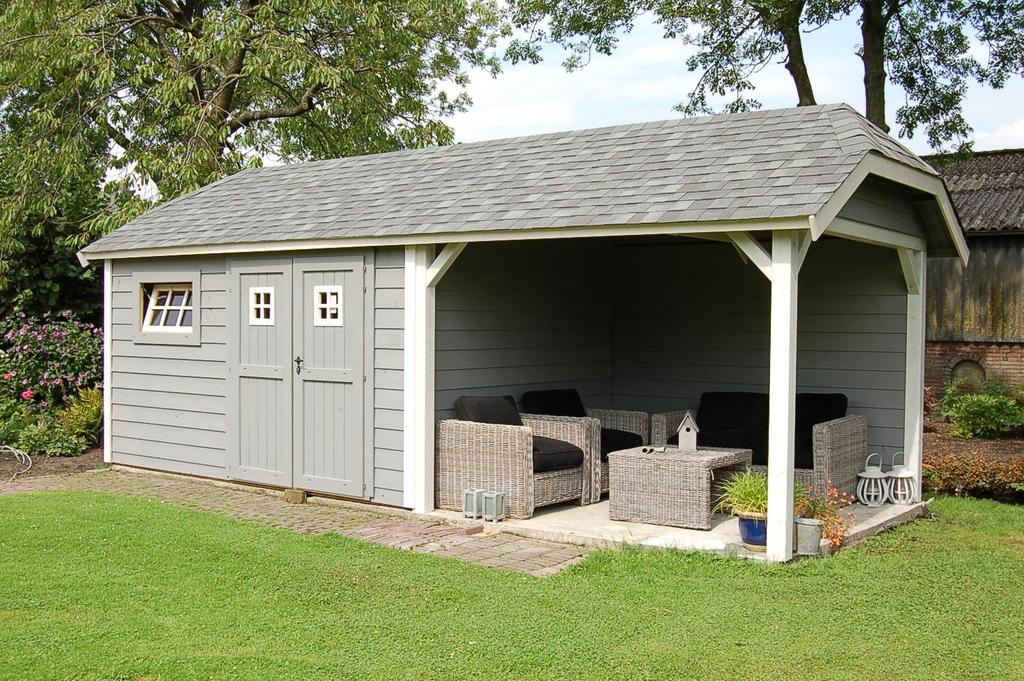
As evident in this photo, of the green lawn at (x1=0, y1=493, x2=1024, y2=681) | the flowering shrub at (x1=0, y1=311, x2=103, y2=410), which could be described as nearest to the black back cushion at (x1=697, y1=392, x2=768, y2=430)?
the green lawn at (x1=0, y1=493, x2=1024, y2=681)

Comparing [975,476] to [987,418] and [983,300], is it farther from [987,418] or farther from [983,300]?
[983,300]

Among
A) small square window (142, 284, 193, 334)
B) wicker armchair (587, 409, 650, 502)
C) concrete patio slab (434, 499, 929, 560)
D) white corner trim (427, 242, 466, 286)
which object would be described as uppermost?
white corner trim (427, 242, 466, 286)

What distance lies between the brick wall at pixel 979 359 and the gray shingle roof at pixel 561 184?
8649mm

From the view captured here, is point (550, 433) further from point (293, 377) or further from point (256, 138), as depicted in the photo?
point (256, 138)

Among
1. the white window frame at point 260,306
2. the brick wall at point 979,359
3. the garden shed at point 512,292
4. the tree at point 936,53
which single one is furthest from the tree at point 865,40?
the white window frame at point 260,306

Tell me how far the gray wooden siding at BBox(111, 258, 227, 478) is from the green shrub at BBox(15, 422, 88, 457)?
947 millimetres

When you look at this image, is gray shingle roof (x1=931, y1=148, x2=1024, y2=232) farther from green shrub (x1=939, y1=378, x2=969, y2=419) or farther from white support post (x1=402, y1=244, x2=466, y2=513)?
white support post (x1=402, y1=244, x2=466, y2=513)

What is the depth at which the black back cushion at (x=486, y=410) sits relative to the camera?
8.25 meters

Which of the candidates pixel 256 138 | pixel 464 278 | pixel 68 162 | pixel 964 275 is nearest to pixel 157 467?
pixel 464 278

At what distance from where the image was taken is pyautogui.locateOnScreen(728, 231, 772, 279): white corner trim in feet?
21.1

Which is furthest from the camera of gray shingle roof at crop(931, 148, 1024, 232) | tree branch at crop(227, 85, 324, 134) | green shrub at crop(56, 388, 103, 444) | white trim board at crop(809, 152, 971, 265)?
tree branch at crop(227, 85, 324, 134)

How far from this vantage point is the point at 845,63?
17281mm

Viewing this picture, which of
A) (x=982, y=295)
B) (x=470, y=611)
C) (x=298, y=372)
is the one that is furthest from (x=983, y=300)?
(x=470, y=611)

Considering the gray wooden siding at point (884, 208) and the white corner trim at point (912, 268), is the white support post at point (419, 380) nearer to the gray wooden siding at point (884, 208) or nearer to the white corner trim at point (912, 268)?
the gray wooden siding at point (884, 208)
